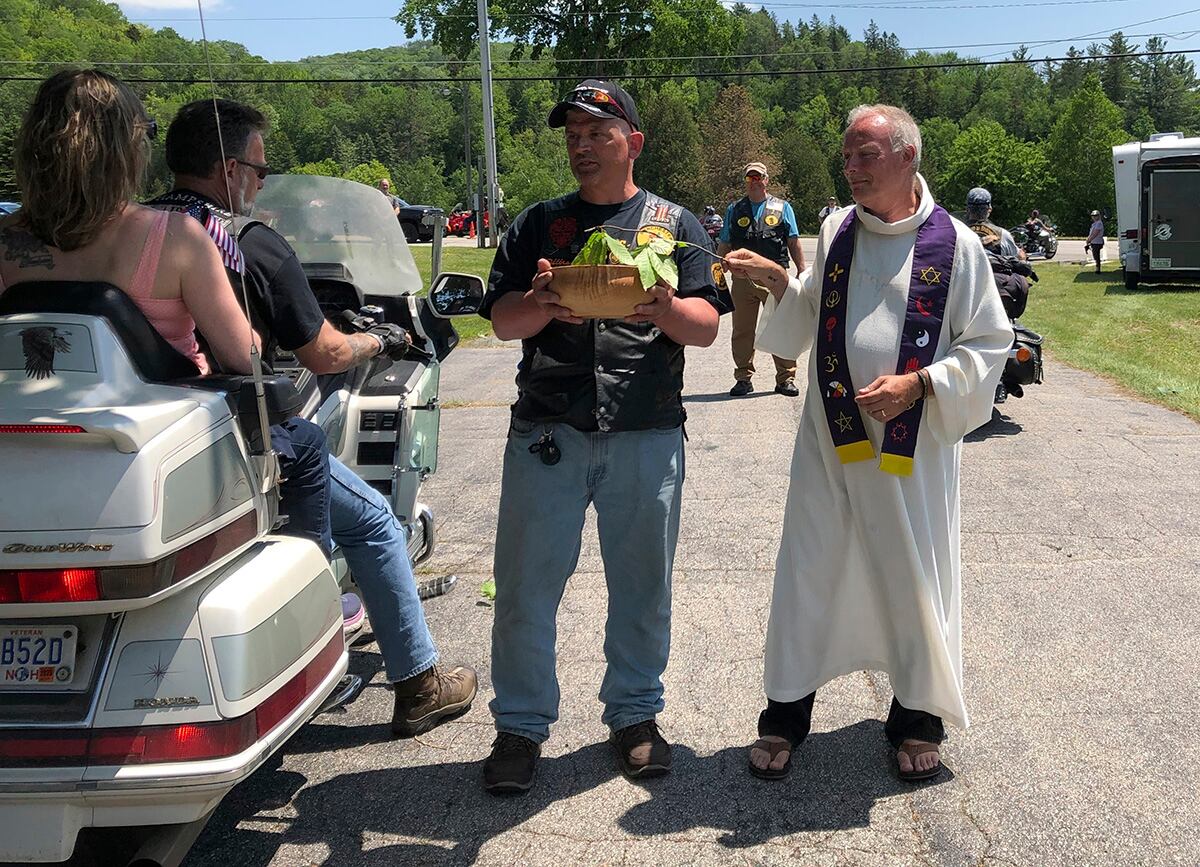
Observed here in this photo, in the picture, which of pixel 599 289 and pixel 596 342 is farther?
pixel 596 342

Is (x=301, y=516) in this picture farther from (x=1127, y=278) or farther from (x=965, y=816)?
(x=1127, y=278)

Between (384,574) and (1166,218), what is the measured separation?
21.7 m

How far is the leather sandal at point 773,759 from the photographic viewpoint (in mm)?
3557

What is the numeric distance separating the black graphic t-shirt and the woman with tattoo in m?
1.00

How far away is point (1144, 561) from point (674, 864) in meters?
3.62

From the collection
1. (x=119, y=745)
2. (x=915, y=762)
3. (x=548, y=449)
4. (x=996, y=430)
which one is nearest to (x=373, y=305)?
(x=548, y=449)

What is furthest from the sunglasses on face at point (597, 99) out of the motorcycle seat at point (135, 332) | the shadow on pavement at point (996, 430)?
the shadow on pavement at point (996, 430)

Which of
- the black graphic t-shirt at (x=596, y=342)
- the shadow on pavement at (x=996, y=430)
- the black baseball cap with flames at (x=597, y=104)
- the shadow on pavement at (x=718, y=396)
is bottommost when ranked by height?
the shadow on pavement at (x=996, y=430)

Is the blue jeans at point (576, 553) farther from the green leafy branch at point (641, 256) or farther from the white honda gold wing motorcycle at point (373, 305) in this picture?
the white honda gold wing motorcycle at point (373, 305)

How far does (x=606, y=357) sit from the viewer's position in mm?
3393

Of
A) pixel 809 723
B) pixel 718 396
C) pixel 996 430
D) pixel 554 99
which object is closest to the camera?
pixel 809 723

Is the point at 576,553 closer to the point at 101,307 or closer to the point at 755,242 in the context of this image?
the point at 101,307

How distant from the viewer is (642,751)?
3574 mm

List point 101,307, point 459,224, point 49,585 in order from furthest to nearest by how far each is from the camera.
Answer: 1. point 459,224
2. point 101,307
3. point 49,585
